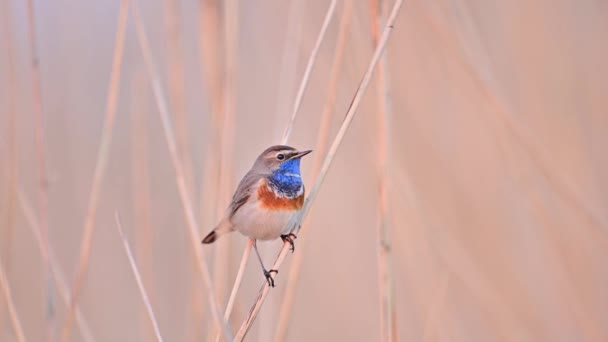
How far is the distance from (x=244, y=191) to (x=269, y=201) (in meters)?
0.19

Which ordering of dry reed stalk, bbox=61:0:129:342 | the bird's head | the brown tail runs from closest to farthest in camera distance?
1. dry reed stalk, bbox=61:0:129:342
2. the brown tail
3. the bird's head

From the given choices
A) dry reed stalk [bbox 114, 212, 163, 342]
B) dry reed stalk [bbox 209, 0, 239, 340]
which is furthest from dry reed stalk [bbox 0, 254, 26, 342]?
dry reed stalk [bbox 209, 0, 239, 340]

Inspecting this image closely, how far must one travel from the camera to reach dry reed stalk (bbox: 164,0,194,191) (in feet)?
7.64

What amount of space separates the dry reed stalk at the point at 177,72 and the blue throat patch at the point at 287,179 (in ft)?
1.01

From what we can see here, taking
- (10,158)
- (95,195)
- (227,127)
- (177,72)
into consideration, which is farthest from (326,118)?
(10,158)

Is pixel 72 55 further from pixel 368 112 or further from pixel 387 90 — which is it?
pixel 387 90

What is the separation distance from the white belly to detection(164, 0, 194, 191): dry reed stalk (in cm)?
23

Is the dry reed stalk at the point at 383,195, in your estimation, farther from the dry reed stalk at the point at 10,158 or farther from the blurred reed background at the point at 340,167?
the dry reed stalk at the point at 10,158

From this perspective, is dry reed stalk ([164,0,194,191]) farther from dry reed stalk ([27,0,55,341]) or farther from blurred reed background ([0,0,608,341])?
dry reed stalk ([27,0,55,341])

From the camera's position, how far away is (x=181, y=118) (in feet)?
8.18

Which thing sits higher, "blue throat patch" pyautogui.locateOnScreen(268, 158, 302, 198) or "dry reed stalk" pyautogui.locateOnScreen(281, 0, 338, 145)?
"dry reed stalk" pyautogui.locateOnScreen(281, 0, 338, 145)

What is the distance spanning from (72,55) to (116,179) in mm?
880

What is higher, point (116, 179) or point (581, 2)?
point (581, 2)

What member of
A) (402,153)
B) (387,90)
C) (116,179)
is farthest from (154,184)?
(387,90)
